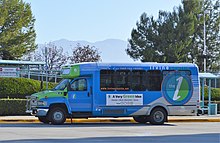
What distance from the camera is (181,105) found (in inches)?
1083

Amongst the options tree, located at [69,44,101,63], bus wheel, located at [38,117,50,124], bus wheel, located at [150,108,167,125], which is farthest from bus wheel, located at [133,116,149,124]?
tree, located at [69,44,101,63]

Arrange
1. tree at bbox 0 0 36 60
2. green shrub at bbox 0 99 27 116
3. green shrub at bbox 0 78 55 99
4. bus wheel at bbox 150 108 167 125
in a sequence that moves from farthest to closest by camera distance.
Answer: tree at bbox 0 0 36 60 < green shrub at bbox 0 78 55 99 < green shrub at bbox 0 99 27 116 < bus wheel at bbox 150 108 167 125

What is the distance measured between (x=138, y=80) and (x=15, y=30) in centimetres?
3431

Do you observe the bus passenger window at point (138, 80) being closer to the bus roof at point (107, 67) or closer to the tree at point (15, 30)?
the bus roof at point (107, 67)

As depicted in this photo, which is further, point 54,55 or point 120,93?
point 54,55

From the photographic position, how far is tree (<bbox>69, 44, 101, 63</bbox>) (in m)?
70.9

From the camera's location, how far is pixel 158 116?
2730cm

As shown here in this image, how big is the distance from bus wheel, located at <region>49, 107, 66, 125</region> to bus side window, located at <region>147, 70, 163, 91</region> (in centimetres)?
454

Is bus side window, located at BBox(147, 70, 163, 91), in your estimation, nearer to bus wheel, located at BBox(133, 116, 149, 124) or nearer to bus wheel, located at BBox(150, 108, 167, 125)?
bus wheel, located at BBox(150, 108, 167, 125)

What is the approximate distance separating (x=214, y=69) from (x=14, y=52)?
24.3 m

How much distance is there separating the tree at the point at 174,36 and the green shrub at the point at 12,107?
102ft

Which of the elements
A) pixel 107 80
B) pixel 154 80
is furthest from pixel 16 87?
pixel 154 80

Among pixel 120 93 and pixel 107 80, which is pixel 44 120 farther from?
pixel 120 93

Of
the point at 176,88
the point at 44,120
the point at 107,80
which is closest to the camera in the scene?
the point at 107,80
